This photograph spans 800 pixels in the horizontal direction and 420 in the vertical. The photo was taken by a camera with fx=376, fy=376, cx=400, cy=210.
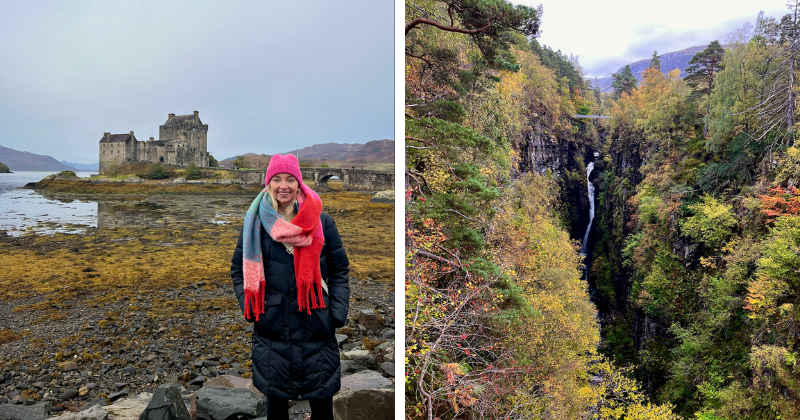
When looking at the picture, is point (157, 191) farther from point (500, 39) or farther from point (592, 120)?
point (592, 120)

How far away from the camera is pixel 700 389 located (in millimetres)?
2404

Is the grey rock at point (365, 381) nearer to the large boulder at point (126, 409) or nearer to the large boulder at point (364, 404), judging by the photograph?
the large boulder at point (364, 404)

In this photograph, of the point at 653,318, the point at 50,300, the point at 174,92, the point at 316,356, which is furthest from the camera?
the point at 653,318

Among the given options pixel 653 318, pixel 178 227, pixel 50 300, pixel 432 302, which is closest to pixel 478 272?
pixel 432 302

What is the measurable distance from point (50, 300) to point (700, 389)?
4.01 metres

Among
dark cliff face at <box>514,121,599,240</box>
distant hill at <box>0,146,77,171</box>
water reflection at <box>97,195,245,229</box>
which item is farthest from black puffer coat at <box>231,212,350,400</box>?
dark cliff face at <box>514,121,599,240</box>

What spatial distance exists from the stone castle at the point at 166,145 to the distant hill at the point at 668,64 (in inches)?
117

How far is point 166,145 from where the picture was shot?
2.59 m

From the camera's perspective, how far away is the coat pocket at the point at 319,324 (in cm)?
140

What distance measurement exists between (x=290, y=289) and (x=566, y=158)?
8.66 feet

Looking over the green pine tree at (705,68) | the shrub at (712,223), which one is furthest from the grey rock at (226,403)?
the green pine tree at (705,68)

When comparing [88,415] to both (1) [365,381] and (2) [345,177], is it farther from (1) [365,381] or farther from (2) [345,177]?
(2) [345,177]

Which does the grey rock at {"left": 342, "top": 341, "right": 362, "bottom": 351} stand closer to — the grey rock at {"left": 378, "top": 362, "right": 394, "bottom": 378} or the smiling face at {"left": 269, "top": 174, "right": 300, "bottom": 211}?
the grey rock at {"left": 378, "top": 362, "right": 394, "bottom": 378}

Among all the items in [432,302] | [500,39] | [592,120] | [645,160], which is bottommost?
[432,302]
